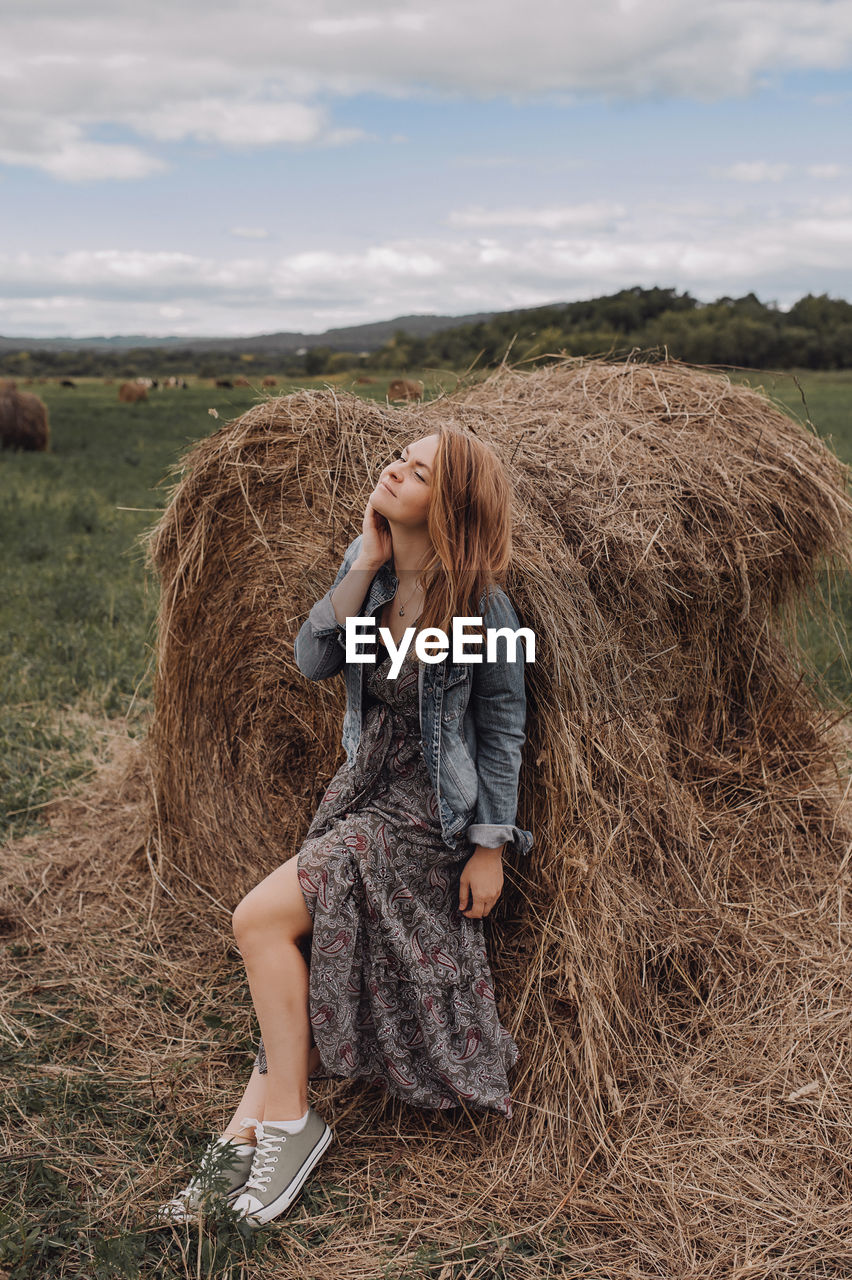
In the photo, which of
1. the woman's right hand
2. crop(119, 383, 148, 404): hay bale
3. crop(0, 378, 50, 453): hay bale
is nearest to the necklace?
the woman's right hand

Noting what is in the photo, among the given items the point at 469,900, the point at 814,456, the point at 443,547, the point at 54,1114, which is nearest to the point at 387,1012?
the point at 469,900

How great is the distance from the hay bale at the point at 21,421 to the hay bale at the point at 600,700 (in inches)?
596

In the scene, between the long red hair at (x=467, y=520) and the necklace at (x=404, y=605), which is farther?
the necklace at (x=404, y=605)

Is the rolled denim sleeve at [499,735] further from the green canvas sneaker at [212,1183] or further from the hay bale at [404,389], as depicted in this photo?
the hay bale at [404,389]

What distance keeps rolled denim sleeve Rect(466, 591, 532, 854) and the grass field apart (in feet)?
4.33

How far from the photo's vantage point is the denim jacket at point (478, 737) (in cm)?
265

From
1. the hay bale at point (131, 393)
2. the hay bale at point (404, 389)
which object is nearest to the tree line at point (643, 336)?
the hay bale at point (404, 389)

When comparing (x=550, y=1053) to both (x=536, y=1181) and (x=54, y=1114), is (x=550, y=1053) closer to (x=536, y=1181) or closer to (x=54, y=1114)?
(x=536, y=1181)

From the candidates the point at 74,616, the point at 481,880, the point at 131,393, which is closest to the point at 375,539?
the point at 481,880

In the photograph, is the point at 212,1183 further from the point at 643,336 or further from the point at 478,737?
the point at 643,336

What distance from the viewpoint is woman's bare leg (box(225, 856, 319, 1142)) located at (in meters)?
2.65

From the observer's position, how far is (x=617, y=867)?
2.99 metres

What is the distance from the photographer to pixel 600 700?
9.87 feet

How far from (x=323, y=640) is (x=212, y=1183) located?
4.63 ft
